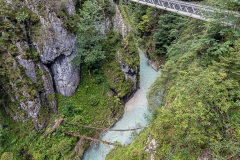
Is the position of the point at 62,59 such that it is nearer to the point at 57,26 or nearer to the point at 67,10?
the point at 57,26

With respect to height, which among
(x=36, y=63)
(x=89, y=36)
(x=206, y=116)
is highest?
(x=89, y=36)

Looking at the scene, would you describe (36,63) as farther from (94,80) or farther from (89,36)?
(94,80)

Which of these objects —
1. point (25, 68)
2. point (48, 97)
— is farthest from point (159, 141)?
point (25, 68)

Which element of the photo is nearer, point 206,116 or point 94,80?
point 206,116

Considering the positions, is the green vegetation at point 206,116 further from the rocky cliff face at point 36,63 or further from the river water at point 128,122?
the rocky cliff face at point 36,63

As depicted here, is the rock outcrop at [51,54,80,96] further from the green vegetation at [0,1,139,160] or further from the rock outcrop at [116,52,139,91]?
the rock outcrop at [116,52,139,91]

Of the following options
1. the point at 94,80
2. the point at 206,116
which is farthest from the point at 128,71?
the point at 206,116
